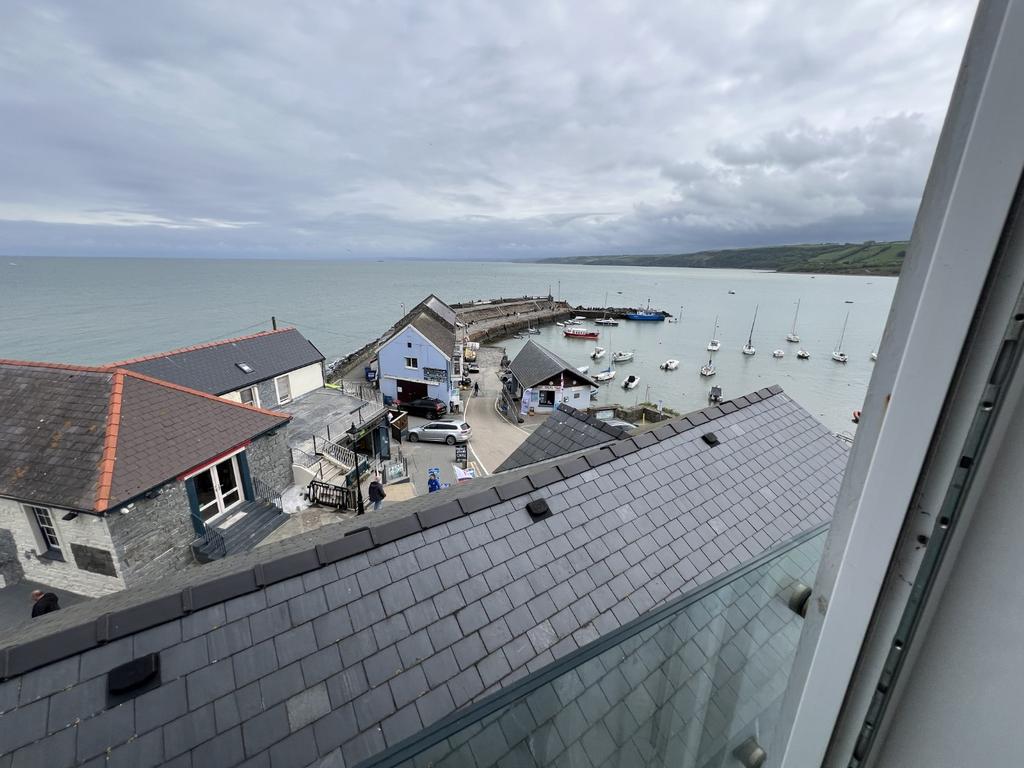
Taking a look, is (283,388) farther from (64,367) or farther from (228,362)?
Result: (64,367)

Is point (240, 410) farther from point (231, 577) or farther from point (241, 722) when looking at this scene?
point (241, 722)

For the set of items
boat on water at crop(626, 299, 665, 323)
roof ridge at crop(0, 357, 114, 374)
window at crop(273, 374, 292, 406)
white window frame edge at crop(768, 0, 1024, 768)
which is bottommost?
boat on water at crop(626, 299, 665, 323)

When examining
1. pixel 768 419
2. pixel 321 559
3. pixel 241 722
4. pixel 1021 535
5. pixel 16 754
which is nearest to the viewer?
pixel 1021 535

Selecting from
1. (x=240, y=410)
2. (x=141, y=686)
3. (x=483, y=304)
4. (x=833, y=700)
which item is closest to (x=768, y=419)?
(x=833, y=700)

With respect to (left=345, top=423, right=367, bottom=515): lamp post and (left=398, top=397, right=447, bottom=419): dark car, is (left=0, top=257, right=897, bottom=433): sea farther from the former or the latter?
(left=345, top=423, right=367, bottom=515): lamp post

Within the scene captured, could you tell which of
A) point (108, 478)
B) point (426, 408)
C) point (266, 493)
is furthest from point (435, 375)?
point (108, 478)

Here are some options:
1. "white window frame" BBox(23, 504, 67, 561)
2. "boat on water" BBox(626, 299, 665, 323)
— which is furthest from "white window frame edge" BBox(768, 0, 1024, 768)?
"boat on water" BBox(626, 299, 665, 323)

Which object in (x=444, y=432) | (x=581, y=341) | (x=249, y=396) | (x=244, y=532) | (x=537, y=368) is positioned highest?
(x=249, y=396)
